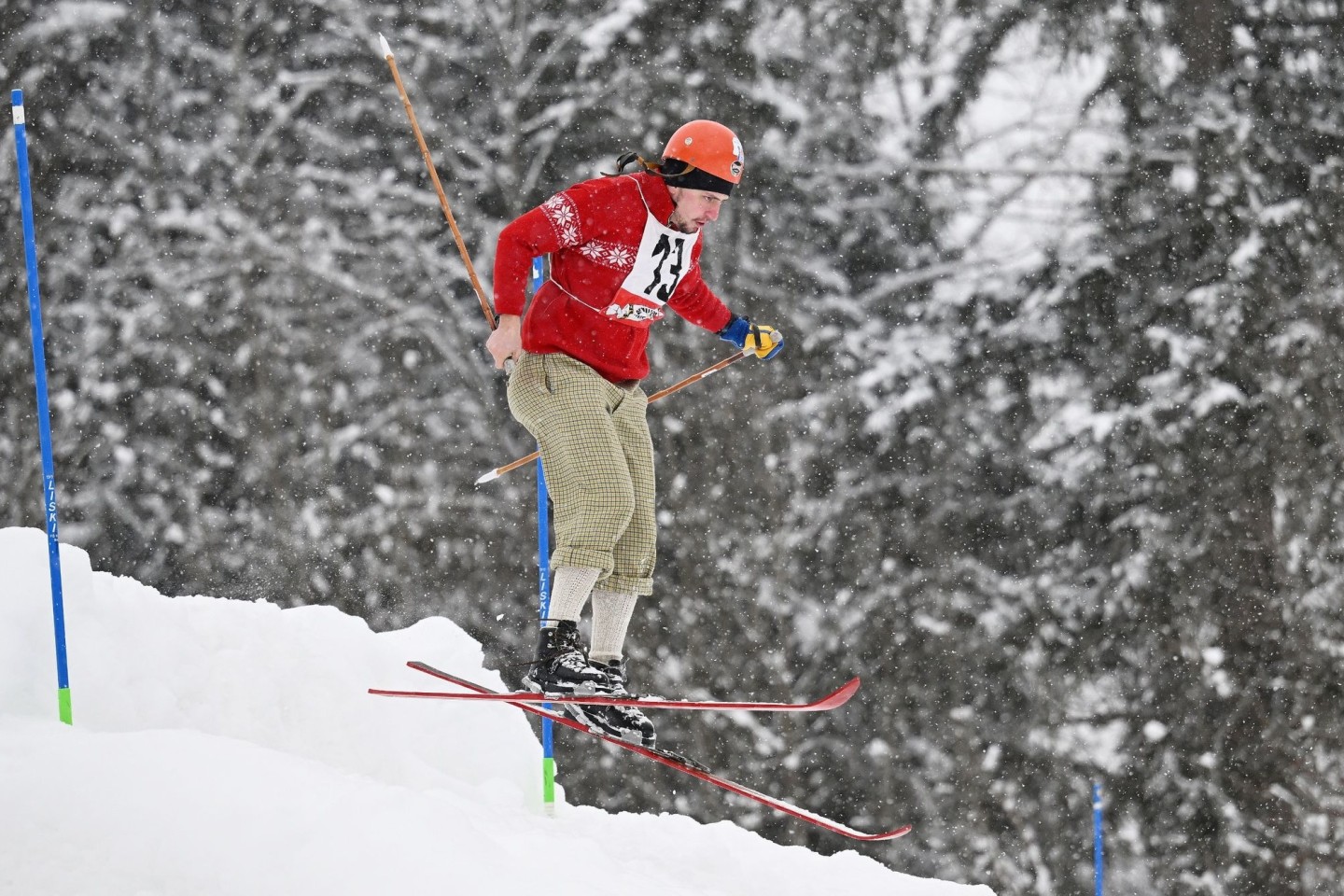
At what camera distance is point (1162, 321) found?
34.7 feet

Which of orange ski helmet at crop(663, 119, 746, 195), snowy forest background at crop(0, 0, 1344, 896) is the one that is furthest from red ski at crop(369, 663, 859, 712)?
snowy forest background at crop(0, 0, 1344, 896)

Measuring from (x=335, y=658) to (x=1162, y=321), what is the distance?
832 centimetres

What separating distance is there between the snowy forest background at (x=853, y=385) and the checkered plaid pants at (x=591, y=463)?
6.86 metres

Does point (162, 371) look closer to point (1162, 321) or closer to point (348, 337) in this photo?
point (348, 337)

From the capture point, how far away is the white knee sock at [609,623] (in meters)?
3.33

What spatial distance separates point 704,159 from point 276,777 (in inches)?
66.7

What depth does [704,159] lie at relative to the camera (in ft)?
10.4

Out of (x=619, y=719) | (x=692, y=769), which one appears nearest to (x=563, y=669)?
(x=619, y=719)

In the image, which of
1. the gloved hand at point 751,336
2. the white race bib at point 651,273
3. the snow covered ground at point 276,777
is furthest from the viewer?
the gloved hand at point 751,336

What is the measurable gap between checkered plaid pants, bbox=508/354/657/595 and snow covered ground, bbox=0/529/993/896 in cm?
67

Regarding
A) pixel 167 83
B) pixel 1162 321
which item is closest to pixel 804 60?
pixel 1162 321

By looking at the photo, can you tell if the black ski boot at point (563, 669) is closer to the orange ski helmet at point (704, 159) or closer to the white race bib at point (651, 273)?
the white race bib at point (651, 273)

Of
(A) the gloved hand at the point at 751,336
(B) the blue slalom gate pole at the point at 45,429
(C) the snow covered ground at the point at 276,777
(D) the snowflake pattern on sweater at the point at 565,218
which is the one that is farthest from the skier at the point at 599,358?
(B) the blue slalom gate pole at the point at 45,429

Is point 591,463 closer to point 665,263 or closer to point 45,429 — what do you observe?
point 665,263
